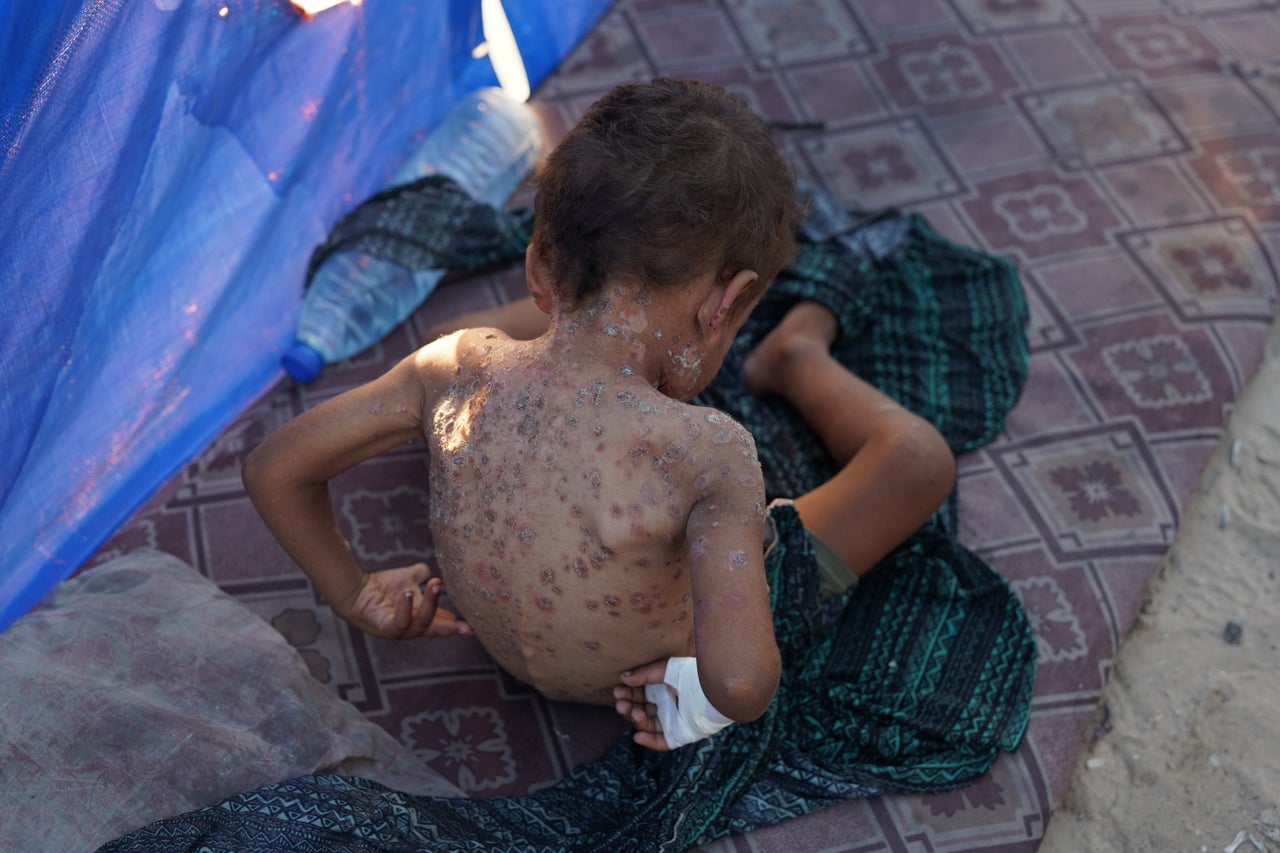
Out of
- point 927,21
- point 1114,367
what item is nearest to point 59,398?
point 1114,367

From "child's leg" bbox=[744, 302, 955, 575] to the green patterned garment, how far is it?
3.8 inches

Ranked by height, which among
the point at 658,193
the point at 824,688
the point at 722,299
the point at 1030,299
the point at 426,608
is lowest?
Answer: the point at 1030,299

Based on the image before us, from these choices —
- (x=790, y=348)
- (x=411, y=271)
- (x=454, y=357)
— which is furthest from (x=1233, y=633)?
(x=411, y=271)

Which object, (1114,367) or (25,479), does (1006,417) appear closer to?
(1114,367)

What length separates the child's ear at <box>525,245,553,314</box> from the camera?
1665 mm

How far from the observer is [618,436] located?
5.19ft

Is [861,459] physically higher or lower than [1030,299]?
higher

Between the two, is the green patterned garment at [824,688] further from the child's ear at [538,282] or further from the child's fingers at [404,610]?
the child's ear at [538,282]

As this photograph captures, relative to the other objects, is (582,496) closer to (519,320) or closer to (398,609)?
(398,609)

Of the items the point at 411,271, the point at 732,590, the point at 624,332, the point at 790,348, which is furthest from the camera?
the point at 411,271

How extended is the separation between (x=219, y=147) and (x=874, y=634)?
1.49m

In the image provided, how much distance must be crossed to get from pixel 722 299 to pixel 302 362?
125 cm

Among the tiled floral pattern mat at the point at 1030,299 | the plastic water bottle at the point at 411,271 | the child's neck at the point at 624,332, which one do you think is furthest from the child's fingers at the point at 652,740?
the plastic water bottle at the point at 411,271

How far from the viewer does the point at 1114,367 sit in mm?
2725
